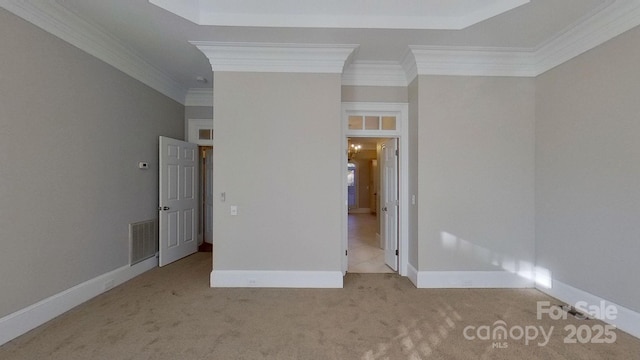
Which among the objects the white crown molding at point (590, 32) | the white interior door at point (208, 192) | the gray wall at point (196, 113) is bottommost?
the white interior door at point (208, 192)

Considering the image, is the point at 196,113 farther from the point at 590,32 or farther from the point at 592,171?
the point at 592,171

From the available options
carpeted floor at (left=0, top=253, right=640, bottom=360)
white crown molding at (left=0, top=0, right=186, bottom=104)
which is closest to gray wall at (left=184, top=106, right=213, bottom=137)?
white crown molding at (left=0, top=0, right=186, bottom=104)

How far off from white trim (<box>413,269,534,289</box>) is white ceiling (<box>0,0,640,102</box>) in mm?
2851

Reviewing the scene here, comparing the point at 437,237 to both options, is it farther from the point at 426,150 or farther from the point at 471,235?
the point at 426,150

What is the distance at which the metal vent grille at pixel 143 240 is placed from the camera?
3786 mm

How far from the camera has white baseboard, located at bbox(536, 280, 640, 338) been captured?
243 centimetres

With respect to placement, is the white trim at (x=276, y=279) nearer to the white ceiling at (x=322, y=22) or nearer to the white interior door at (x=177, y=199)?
the white interior door at (x=177, y=199)

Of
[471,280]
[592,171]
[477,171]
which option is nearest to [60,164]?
[477,171]

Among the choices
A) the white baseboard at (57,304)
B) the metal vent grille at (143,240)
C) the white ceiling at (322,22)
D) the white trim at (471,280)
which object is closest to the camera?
the white baseboard at (57,304)

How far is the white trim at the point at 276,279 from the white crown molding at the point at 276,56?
2.60 m

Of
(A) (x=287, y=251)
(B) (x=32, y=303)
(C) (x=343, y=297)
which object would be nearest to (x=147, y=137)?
(B) (x=32, y=303)

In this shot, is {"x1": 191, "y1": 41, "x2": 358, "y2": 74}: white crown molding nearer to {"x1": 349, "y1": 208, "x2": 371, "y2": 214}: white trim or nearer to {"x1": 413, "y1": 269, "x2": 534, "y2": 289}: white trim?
{"x1": 413, "y1": 269, "x2": 534, "y2": 289}: white trim

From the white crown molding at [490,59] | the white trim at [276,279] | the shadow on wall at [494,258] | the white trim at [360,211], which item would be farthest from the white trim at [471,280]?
the white trim at [360,211]

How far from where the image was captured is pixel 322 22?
298 cm
